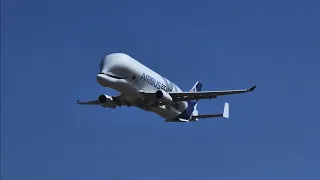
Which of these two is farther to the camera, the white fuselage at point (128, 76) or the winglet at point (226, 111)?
the winglet at point (226, 111)

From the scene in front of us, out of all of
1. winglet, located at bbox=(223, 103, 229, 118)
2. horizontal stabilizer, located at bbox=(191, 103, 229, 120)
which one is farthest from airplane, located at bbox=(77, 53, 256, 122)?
winglet, located at bbox=(223, 103, 229, 118)

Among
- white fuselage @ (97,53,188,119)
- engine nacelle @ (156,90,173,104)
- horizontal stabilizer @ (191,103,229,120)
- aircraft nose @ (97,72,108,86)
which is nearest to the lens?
aircraft nose @ (97,72,108,86)

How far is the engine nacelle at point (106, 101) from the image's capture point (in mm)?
124250

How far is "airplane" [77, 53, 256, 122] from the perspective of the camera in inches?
4683

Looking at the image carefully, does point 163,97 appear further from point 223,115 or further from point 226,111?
point 226,111

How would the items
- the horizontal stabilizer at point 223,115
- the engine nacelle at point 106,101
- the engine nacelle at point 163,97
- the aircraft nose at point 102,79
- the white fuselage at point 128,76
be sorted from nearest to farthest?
the aircraft nose at point 102,79, the white fuselage at point 128,76, the engine nacelle at point 163,97, the engine nacelle at point 106,101, the horizontal stabilizer at point 223,115

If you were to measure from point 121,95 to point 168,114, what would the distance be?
7545 millimetres

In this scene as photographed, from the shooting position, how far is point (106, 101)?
12431 centimetres

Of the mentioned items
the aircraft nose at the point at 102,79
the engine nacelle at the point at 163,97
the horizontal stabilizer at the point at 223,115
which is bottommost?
the horizontal stabilizer at the point at 223,115

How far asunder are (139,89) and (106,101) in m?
6.13

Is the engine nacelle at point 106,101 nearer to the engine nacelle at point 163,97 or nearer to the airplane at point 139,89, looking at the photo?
the airplane at point 139,89

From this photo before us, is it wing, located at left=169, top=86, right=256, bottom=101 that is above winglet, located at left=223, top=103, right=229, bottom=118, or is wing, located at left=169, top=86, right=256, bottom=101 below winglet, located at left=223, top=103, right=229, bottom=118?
above

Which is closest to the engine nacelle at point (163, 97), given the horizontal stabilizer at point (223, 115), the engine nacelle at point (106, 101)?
the engine nacelle at point (106, 101)

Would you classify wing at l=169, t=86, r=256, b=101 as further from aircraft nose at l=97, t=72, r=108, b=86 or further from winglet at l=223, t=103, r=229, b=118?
winglet at l=223, t=103, r=229, b=118
